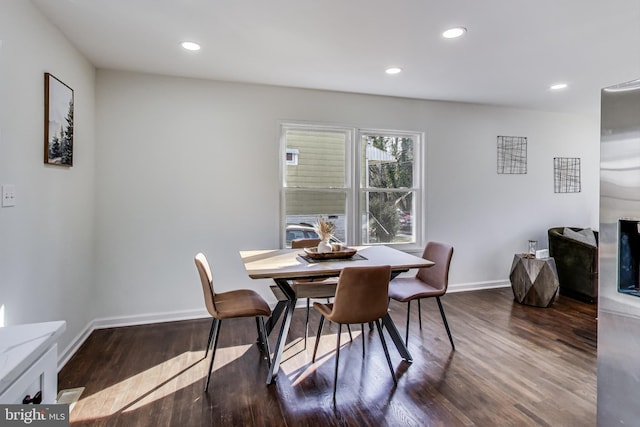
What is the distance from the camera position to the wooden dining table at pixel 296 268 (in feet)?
7.65

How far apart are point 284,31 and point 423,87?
198 cm

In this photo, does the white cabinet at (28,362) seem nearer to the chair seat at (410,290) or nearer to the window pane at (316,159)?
the chair seat at (410,290)

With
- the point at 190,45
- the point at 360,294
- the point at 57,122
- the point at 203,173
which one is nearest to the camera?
the point at 360,294

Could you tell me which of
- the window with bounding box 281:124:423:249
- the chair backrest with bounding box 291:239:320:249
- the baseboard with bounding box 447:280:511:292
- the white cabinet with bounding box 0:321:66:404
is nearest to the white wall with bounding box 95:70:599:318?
the baseboard with bounding box 447:280:511:292

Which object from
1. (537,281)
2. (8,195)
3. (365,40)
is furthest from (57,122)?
(537,281)

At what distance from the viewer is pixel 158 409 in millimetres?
2123

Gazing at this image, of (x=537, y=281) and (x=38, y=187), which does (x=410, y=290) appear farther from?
(x=38, y=187)

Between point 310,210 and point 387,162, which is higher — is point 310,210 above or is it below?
below

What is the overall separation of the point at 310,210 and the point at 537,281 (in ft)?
9.09

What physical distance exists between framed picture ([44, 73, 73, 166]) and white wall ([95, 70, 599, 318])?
68 cm

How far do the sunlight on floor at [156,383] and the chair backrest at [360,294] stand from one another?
112 cm

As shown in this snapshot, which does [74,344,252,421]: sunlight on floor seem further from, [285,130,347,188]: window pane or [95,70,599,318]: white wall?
[285,130,347,188]: window pane

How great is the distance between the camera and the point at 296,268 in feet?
7.94

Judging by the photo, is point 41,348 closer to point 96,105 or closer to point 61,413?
point 61,413
